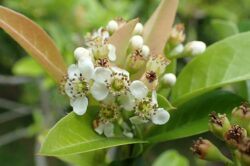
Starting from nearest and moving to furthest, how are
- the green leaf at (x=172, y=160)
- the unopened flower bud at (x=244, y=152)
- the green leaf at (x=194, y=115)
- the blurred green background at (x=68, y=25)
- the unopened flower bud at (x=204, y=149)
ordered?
the unopened flower bud at (x=244, y=152), the unopened flower bud at (x=204, y=149), the green leaf at (x=194, y=115), the green leaf at (x=172, y=160), the blurred green background at (x=68, y=25)

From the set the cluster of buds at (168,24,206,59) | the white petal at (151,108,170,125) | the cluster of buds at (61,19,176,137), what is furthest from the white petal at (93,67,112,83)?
the cluster of buds at (168,24,206,59)

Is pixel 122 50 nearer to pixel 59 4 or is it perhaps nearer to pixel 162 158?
pixel 162 158

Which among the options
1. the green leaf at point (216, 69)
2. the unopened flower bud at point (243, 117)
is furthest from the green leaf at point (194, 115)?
the unopened flower bud at point (243, 117)

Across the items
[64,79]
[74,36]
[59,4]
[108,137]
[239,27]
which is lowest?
[108,137]

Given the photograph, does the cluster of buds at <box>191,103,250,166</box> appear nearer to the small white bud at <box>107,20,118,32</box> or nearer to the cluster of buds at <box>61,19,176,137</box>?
the cluster of buds at <box>61,19,176,137</box>

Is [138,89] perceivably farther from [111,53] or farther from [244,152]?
[244,152]

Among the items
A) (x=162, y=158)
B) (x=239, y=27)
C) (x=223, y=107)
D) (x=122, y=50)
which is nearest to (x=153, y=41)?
(x=122, y=50)

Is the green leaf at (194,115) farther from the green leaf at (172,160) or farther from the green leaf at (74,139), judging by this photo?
the green leaf at (172,160)
